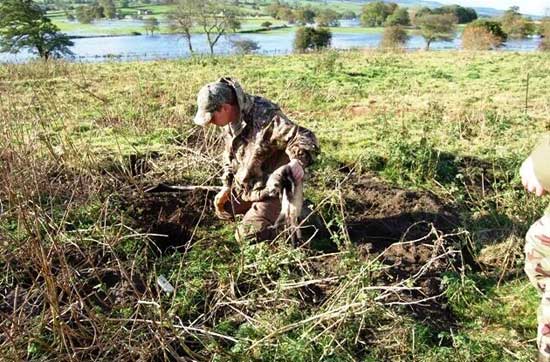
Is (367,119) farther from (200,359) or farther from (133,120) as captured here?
(200,359)

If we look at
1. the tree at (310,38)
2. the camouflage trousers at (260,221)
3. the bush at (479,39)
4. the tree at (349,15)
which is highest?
the camouflage trousers at (260,221)

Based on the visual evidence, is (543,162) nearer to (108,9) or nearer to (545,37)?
(545,37)

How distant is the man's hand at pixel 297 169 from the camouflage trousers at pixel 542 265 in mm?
1294

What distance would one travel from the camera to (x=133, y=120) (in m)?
6.16

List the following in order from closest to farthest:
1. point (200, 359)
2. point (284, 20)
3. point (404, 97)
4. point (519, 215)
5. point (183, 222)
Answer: point (200, 359)
point (519, 215)
point (183, 222)
point (404, 97)
point (284, 20)

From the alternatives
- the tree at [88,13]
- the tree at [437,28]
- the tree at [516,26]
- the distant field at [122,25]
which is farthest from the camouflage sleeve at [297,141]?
the tree at [88,13]

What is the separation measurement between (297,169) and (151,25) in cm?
4050

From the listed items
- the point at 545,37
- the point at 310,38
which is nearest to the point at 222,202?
the point at 545,37

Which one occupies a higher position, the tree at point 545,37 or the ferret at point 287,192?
the ferret at point 287,192

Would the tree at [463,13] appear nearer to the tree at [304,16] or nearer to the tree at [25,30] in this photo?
the tree at [304,16]

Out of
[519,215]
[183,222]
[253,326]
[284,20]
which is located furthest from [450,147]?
[284,20]

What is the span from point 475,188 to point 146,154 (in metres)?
2.80

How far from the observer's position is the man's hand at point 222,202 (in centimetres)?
388

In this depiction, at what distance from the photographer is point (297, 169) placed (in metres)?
3.12
